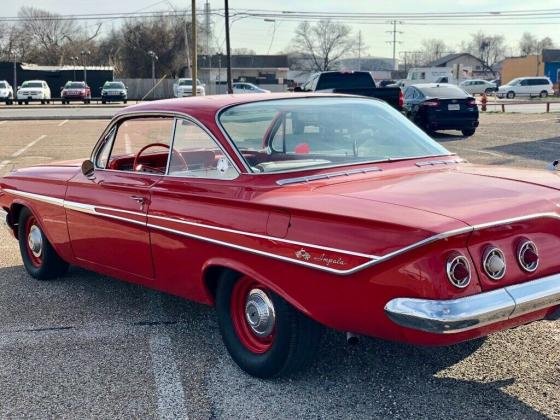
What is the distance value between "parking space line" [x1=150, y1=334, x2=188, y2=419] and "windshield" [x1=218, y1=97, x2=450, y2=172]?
1222 millimetres

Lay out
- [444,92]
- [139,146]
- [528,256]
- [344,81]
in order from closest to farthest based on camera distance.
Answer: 1. [528,256]
2. [139,146]
3. [344,81]
4. [444,92]

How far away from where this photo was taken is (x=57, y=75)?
57.3 m

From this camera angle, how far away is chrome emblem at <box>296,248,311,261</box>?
10.4 feet

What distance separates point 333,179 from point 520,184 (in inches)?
37.6

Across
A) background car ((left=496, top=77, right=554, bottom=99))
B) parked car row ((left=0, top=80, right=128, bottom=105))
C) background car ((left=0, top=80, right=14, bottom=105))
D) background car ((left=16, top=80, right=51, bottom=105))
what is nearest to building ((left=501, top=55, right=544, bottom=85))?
background car ((left=496, top=77, right=554, bottom=99))

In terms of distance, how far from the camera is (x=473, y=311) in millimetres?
2877

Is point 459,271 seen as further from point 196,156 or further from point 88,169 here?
point 88,169

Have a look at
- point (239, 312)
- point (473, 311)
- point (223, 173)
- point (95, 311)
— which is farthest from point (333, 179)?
point (95, 311)

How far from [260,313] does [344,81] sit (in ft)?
48.4

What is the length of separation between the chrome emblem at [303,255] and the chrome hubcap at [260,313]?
432 mm

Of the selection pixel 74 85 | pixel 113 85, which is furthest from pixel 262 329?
pixel 74 85

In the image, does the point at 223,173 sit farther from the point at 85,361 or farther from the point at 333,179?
the point at 85,361

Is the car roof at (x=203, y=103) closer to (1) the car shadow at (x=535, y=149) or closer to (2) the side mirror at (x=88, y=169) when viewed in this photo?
(2) the side mirror at (x=88, y=169)

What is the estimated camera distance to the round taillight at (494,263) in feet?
9.77
